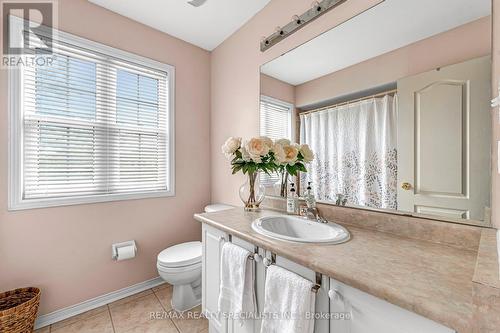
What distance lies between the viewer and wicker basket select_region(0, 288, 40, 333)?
4.29ft

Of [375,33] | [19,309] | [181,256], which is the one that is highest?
[375,33]

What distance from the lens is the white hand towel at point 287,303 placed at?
2.58 feet

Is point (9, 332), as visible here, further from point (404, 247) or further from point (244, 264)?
point (404, 247)

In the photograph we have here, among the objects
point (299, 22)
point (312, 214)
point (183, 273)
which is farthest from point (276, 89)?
point (183, 273)

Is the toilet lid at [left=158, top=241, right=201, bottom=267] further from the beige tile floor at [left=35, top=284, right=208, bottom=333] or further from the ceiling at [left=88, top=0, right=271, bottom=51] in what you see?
the ceiling at [left=88, top=0, right=271, bottom=51]

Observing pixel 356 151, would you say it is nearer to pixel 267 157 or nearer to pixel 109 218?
pixel 267 157

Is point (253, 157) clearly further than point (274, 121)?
No

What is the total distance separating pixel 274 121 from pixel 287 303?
4.22 feet

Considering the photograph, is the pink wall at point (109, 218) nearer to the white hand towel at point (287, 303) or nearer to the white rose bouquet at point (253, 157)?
the white rose bouquet at point (253, 157)

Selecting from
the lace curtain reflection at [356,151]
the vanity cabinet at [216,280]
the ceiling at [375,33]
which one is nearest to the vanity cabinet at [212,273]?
the vanity cabinet at [216,280]

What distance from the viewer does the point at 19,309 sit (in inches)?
52.9

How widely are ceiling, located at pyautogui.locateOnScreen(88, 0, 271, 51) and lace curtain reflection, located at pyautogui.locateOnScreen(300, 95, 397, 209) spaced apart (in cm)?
117

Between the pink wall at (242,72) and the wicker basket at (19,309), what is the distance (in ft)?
5.13

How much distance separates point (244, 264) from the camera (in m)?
1.07
